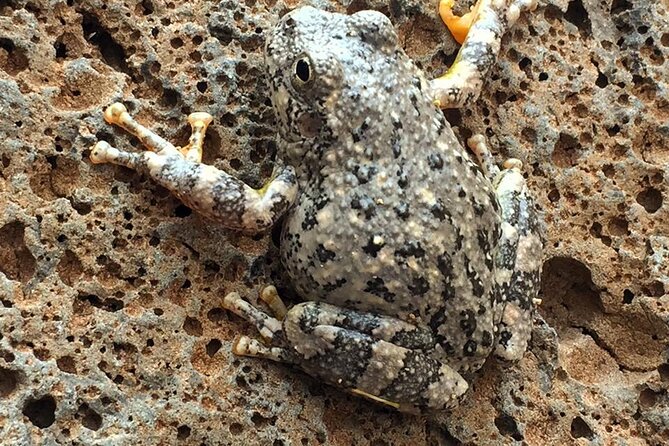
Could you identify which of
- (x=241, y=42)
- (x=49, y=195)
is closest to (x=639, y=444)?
(x=241, y=42)

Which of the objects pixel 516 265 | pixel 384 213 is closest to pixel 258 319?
pixel 384 213

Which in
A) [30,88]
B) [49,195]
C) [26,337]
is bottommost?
[26,337]

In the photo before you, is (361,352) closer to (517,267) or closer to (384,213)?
(384,213)

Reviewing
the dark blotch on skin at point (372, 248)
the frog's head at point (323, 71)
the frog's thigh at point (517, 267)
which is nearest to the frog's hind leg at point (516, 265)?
the frog's thigh at point (517, 267)

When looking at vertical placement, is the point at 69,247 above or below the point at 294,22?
below

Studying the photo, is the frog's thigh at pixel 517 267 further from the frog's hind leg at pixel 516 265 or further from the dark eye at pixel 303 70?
the dark eye at pixel 303 70

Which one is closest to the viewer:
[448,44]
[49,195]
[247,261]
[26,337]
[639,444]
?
[26,337]

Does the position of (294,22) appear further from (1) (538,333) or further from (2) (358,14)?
(1) (538,333)

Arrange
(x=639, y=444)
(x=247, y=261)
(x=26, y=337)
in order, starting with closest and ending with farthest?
(x=26, y=337) → (x=247, y=261) → (x=639, y=444)
